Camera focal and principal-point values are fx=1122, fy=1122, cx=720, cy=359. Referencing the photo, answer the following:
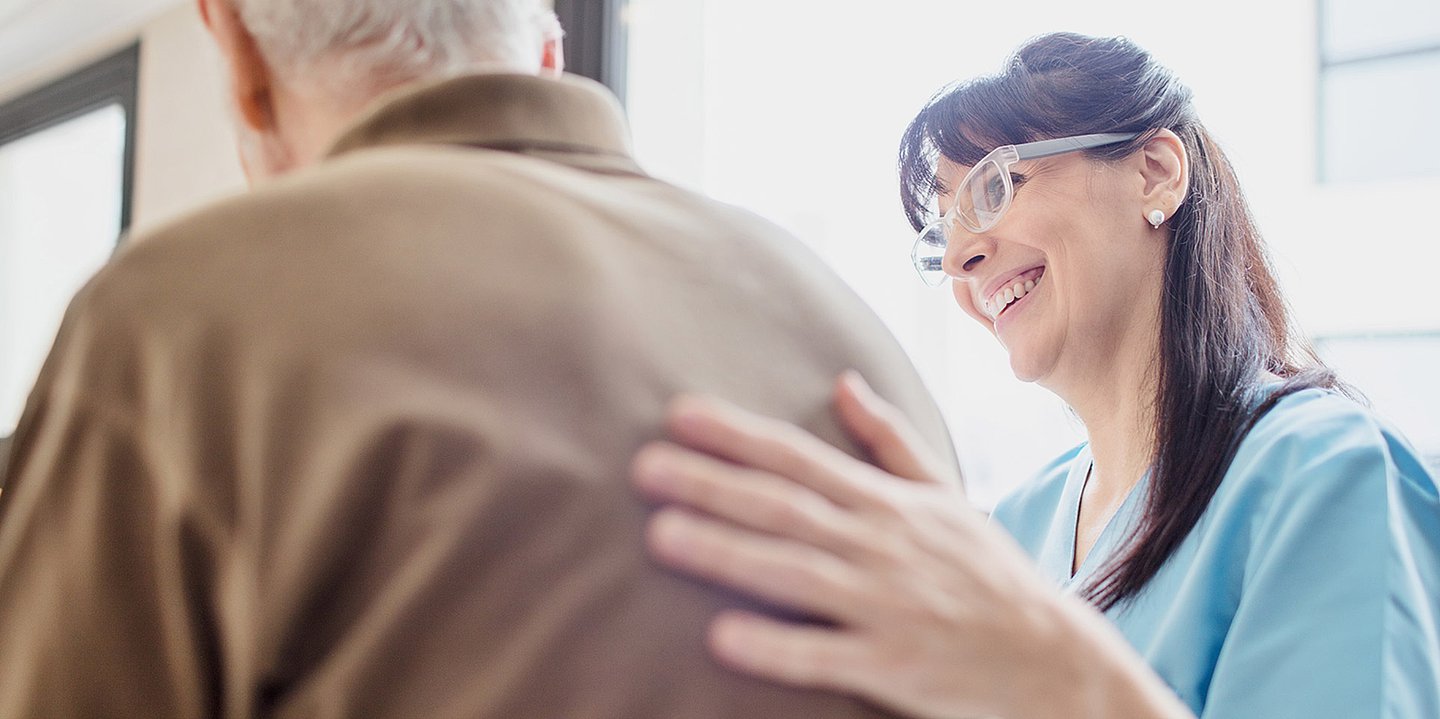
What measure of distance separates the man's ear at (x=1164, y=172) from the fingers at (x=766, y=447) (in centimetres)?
94

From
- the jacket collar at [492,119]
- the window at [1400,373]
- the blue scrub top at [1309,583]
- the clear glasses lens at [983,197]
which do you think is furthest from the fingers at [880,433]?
the window at [1400,373]

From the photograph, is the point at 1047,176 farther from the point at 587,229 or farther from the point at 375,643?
the point at 375,643

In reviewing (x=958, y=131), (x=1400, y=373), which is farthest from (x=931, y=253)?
(x=1400, y=373)

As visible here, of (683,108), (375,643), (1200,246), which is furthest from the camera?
(683,108)

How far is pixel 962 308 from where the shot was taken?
165 centimetres

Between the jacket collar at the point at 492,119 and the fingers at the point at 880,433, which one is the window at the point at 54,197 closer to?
the jacket collar at the point at 492,119

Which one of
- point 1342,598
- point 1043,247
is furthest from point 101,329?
point 1043,247

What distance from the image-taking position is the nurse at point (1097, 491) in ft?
1.78

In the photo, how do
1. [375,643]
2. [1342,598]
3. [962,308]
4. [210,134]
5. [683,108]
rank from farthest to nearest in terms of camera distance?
[210,134] → [683,108] → [962,308] → [1342,598] → [375,643]

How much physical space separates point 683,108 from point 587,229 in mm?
2328

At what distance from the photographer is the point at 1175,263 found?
135 centimetres

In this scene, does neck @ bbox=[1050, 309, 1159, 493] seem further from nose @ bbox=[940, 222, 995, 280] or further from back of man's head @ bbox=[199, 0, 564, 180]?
back of man's head @ bbox=[199, 0, 564, 180]

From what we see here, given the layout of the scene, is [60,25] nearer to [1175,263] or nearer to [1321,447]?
[1175,263]

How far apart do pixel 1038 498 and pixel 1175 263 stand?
17.5 inches
